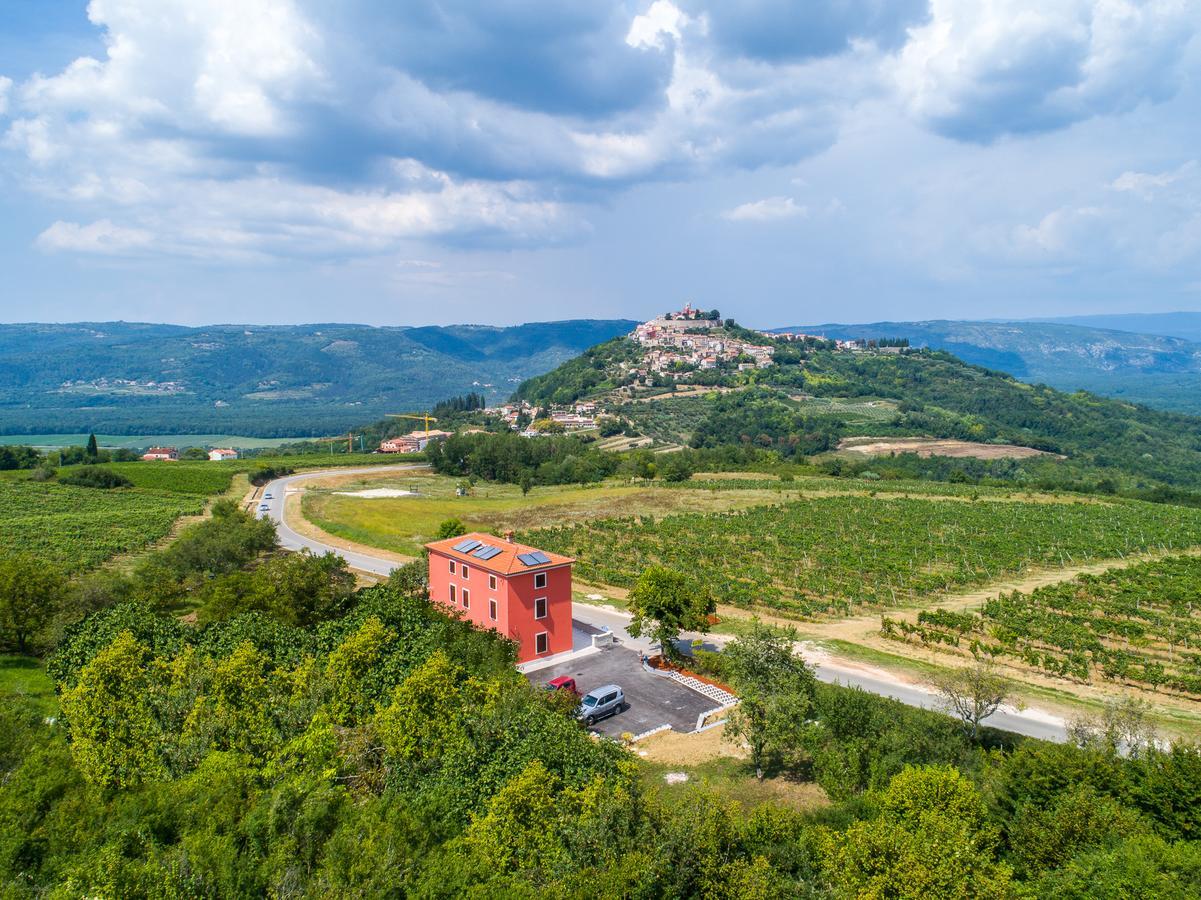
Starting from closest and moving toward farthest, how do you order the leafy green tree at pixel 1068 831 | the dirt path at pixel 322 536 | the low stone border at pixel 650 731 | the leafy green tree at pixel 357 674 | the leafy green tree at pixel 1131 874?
the leafy green tree at pixel 1131 874 → the leafy green tree at pixel 1068 831 → the leafy green tree at pixel 357 674 → the low stone border at pixel 650 731 → the dirt path at pixel 322 536

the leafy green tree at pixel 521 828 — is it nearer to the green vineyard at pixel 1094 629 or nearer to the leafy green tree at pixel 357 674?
the leafy green tree at pixel 357 674

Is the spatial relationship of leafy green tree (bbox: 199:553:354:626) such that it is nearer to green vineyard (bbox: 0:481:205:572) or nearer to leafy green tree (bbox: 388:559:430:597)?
leafy green tree (bbox: 388:559:430:597)

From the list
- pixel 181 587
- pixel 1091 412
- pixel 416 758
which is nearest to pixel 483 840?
pixel 416 758

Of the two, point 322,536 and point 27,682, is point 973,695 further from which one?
point 322,536

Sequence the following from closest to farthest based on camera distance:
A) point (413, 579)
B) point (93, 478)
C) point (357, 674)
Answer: point (357, 674)
point (413, 579)
point (93, 478)

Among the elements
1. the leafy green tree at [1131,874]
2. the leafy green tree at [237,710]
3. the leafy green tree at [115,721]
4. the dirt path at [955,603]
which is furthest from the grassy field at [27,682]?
the leafy green tree at [1131,874]

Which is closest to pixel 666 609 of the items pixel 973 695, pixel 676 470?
pixel 973 695
